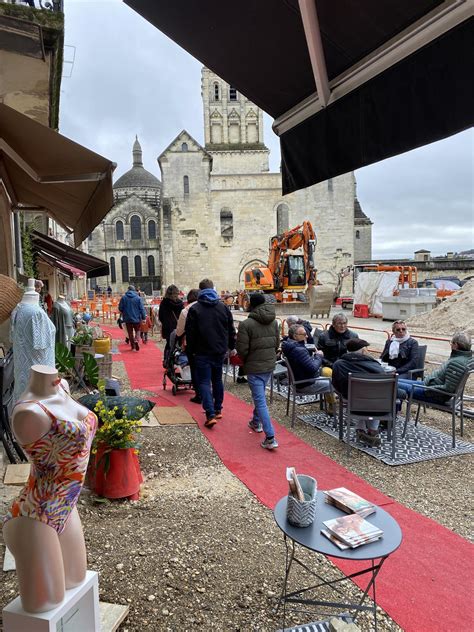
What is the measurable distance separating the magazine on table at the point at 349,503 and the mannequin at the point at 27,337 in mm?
2785

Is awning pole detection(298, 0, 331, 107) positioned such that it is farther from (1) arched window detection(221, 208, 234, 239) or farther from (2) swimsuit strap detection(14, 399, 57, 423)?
(1) arched window detection(221, 208, 234, 239)

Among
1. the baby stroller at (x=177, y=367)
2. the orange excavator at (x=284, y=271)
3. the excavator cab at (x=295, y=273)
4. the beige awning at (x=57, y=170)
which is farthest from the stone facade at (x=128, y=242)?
the beige awning at (x=57, y=170)

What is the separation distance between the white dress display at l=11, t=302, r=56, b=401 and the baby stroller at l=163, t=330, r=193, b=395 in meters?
3.04

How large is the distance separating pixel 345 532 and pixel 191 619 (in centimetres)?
97

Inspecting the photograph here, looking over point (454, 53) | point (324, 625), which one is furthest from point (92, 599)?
point (454, 53)

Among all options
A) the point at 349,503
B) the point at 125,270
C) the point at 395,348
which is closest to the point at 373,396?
the point at 395,348

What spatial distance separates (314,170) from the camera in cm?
233

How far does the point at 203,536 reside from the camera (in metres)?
3.06

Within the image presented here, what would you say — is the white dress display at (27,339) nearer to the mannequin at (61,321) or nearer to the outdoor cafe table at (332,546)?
the outdoor cafe table at (332,546)

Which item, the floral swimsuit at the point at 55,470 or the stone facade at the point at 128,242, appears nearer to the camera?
the floral swimsuit at the point at 55,470

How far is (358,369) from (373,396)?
37cm

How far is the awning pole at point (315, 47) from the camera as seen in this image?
177 centimetres

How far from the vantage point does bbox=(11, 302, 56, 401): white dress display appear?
381 centimetres

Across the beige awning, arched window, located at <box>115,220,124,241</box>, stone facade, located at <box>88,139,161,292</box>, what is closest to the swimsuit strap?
the beige awning
